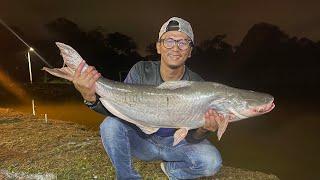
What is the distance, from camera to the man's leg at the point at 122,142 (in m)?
4.46

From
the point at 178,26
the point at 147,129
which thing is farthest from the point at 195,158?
the point at 178,26

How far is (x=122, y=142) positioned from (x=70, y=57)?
1.05m

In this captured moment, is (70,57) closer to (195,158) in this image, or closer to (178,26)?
(178,26)

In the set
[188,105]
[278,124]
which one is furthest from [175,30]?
[278,124]

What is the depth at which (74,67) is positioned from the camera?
12.9ft

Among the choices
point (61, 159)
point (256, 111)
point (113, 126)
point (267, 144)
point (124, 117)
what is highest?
point (256, 111)

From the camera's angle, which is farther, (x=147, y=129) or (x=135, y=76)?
(x=135, y=76)

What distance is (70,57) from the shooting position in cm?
391

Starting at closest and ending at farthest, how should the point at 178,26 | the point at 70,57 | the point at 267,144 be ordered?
the point at 70,57 → the point at 178,26 → the point at 267,144

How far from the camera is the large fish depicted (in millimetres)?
3971

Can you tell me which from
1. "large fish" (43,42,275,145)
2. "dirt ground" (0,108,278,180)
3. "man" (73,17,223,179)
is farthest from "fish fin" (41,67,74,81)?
"dirt ground" (0,108,278,180)

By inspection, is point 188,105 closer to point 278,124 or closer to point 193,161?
point 193,161

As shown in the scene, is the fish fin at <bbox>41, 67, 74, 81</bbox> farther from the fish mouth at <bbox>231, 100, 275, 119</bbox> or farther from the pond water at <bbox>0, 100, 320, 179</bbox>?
the pond water at <bbox>0, 100, 320, 179</bbox>

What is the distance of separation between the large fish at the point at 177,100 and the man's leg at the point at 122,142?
37 centimetres
